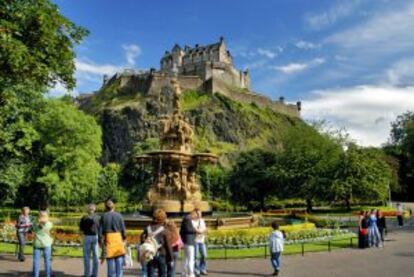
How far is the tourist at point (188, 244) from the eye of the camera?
37.9ft

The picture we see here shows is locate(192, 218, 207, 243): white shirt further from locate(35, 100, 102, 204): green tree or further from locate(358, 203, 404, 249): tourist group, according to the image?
locate(35, 100, 102, 204): green tree

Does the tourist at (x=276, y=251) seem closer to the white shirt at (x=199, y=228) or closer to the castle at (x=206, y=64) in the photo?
the white shirt at (x=199, y=228)

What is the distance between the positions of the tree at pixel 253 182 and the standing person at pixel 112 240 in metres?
44.1

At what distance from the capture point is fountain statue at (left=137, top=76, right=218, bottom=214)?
84.6 feet

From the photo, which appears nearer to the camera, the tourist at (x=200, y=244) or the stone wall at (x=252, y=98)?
the tourist at (x=200, y=244)

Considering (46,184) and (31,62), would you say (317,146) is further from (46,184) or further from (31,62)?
(31,62)

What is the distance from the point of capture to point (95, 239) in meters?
11.7

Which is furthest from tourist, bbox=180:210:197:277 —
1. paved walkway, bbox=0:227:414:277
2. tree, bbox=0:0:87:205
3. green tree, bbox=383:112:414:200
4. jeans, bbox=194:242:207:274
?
green tree, bbox=383:112:414:200

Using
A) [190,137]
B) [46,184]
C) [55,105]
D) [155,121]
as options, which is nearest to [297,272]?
[190,137]

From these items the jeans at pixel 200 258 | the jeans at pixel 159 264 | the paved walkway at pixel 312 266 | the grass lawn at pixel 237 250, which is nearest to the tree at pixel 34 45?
Result: the grass lawn at pixel 237 250

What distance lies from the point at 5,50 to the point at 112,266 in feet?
24.6

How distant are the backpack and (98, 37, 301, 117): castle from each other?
89173mm

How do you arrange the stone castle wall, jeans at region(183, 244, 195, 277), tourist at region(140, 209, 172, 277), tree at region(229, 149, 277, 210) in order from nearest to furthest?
tourist at region(140, 209, 172, 277) → jeans at region(183, 244, 195, 277) → tree at region(229, 149, 277, 210) → the stone castle wall

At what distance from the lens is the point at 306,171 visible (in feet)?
166
